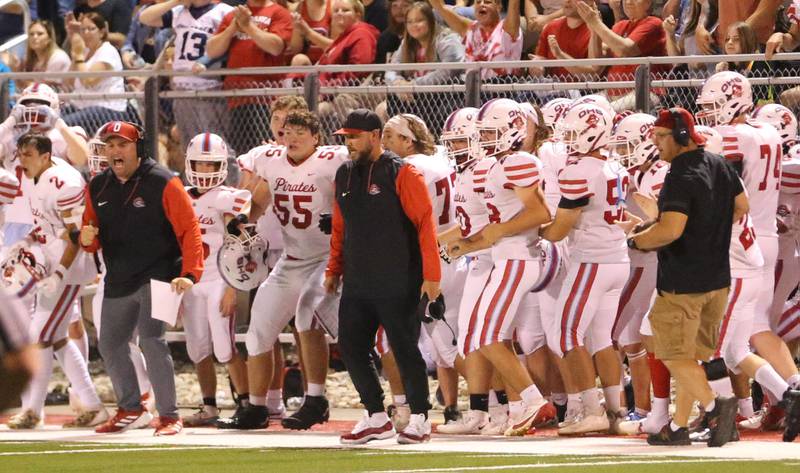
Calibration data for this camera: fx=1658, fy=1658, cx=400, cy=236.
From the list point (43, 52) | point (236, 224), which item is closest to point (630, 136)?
point (236, 224)

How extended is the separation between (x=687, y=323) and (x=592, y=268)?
1376 millimetres

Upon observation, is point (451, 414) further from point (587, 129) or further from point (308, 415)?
point (587, 129)

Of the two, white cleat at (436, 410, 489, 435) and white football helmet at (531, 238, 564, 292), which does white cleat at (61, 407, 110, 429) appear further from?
white football helmet at (531, 238, 564, 292)

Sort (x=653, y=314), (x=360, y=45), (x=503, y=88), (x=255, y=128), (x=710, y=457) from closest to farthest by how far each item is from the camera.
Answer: (x=710, y=457) < (x=653, y=314) < (x=503, y=88) < (x=255, y=128) < (x=360, y=45)

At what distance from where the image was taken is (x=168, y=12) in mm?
16391

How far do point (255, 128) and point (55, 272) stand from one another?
233 cm

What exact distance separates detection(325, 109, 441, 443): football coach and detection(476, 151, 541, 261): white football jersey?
633 mm

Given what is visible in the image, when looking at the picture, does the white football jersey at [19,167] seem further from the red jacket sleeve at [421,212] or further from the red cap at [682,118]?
the red cap at [682,118]

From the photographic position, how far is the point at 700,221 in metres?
9.05

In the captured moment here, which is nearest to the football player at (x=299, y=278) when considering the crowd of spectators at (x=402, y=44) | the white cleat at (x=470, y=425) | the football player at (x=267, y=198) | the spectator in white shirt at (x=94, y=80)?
the football player at (x=267, y=198)

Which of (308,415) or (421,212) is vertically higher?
(421,212)

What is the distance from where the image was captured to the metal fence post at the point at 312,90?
490 inches

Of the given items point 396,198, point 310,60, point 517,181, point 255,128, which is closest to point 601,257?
point 517,181

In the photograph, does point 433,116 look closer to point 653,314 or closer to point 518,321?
point 518,321
